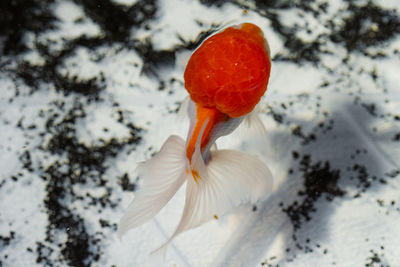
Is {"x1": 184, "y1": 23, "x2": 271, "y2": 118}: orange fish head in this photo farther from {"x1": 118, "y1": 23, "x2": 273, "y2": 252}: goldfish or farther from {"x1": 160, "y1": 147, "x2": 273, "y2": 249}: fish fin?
{"x1": 160, "y1": 147, "x2": 273, "y2": 249}: fish fin

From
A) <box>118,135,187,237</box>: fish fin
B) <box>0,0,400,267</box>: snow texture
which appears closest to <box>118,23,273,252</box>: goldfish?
<box>118,135,187,237</box>: fish fin

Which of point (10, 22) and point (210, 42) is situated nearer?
point (210, 42)

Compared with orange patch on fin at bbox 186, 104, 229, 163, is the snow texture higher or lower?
lower

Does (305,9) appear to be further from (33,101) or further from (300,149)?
(33,101)

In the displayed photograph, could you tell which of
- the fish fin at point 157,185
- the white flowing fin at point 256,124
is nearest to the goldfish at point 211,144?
the fish fin at point 157,185

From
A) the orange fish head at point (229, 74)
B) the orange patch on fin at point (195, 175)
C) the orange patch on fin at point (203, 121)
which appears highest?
the orange fish head at point (229, 74)

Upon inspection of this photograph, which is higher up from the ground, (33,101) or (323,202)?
(33,101)

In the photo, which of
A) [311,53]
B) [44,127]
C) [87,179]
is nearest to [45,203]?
[87,179]

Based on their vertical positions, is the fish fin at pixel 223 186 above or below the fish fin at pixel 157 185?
below

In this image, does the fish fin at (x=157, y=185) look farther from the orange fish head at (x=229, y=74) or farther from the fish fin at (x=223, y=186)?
the orange fish head at (x=229, y=74)
